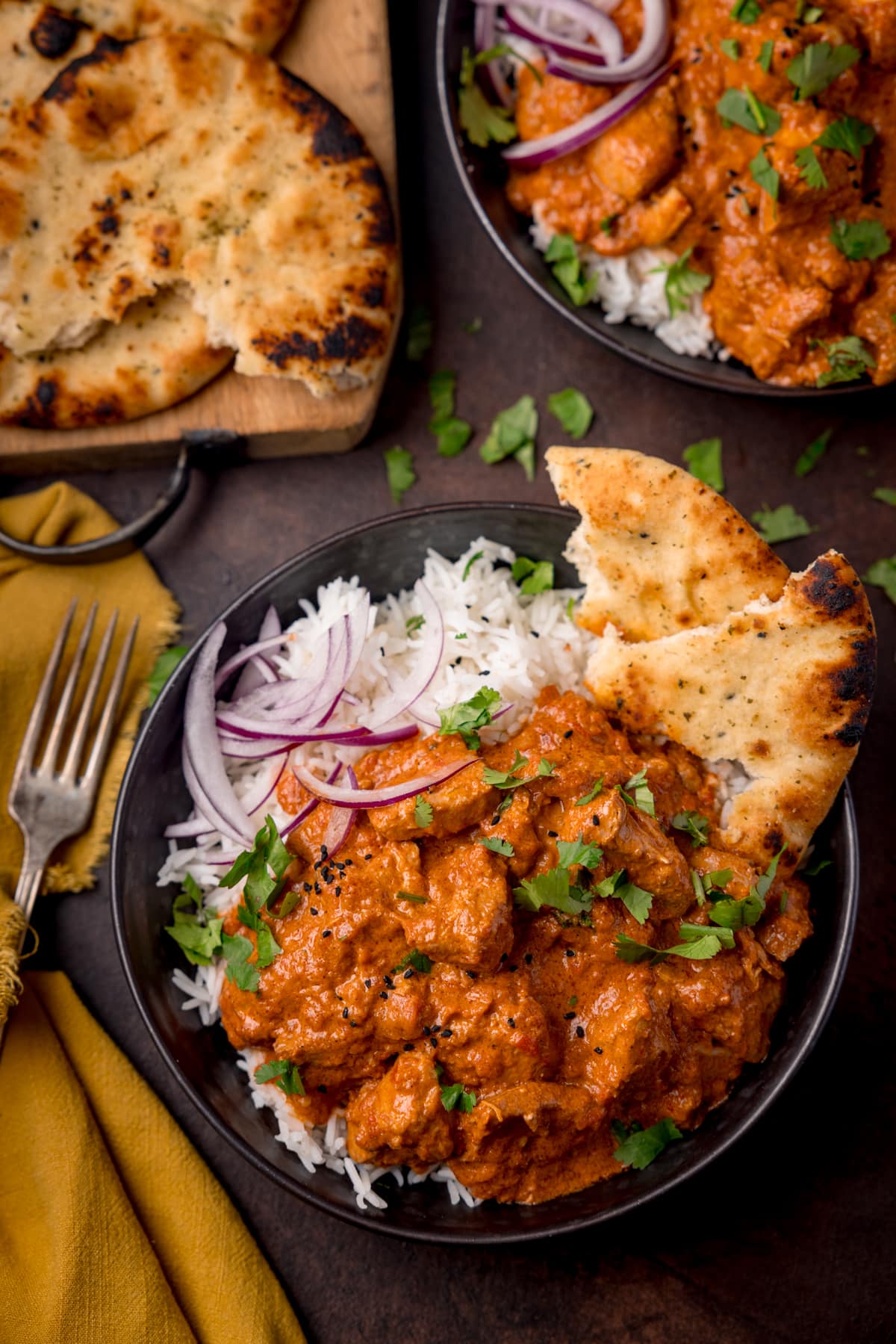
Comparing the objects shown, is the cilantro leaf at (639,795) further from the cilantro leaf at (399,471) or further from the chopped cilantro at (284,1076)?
the cilantro leaf at (399,471)

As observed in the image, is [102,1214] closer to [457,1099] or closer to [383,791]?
[457,1099]

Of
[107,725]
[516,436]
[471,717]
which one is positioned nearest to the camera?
[471,717]

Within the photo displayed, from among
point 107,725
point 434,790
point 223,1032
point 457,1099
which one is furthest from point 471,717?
point 107,725

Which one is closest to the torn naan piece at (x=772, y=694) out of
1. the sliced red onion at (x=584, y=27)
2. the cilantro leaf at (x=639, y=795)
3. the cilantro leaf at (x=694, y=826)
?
the cilantro leaf at (x=694, y=826)

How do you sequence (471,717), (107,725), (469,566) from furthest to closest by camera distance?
1. (107,725)
2. (469,566)
3. (471,717)

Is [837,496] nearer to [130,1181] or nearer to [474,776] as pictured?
[474,776]

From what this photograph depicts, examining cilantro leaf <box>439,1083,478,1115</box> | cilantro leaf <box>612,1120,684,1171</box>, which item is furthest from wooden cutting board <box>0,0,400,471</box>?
cilantro leaf <box>612,1120,684,1171</box>

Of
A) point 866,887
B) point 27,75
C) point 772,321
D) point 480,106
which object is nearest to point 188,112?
point 27,75

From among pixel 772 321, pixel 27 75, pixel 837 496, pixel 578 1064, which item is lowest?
pixel 578 1064
